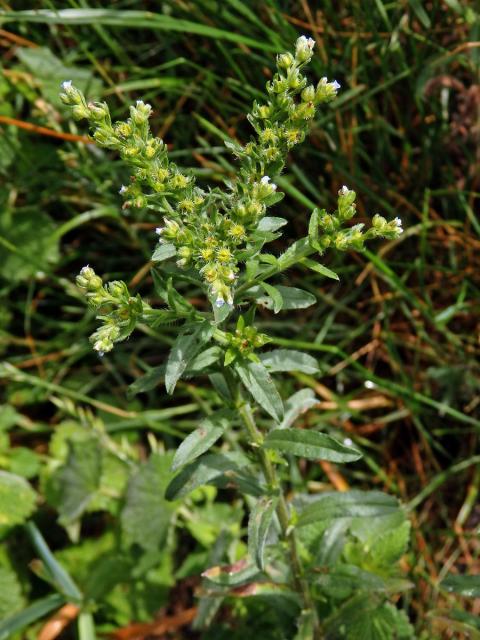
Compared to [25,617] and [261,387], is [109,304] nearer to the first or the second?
[261,387]

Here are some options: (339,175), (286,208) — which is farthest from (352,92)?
(286,208)

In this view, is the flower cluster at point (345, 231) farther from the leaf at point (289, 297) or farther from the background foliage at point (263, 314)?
the background foliage at point (263, 314)

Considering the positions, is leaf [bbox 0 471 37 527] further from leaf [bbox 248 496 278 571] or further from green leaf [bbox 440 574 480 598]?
green leaf [bbox 440 574 480 598]

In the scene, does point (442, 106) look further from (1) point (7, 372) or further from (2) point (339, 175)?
(1) point (7, 372)

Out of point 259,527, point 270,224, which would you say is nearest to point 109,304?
point 270,224

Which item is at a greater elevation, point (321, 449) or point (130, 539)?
point (321, 449)

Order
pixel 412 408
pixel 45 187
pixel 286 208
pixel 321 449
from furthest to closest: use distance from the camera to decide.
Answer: pixel 45 187 → pixel 286 208 → pixel 412 408 → pixel 321 449
